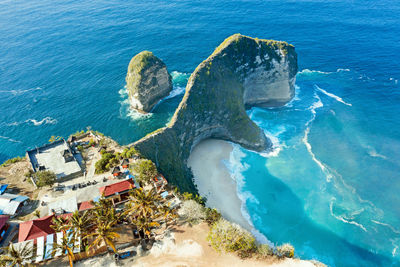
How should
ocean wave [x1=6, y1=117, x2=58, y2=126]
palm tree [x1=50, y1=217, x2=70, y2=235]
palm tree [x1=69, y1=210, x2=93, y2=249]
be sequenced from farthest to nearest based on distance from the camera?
ocean wave [x1=6, y1=117, x2=58, y2=126], palm tree [x1=50, y1=217, x2=70, y2=235], palm tree [x1=69, y1=210, x2=93, y2=249]

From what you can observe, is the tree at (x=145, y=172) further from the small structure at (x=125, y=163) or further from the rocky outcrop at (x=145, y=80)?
the rocky outcrop at (x=145, y=80)

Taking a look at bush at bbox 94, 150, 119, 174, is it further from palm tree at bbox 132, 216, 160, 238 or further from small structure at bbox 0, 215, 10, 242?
palm tree at bbox 132, 216, 160, 238

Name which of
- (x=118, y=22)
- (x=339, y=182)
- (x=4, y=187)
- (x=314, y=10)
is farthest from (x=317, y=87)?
(x=118, y=22)

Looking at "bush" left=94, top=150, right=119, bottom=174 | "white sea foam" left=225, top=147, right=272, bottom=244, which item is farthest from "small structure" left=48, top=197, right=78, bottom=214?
"white sea foam" left=225, top=147, right=272, bottom=244

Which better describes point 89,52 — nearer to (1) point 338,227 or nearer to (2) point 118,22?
(2) point 118,22

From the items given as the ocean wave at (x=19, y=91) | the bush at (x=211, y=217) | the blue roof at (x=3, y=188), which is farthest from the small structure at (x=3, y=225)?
the ocean wave at (x=19, y=91)
